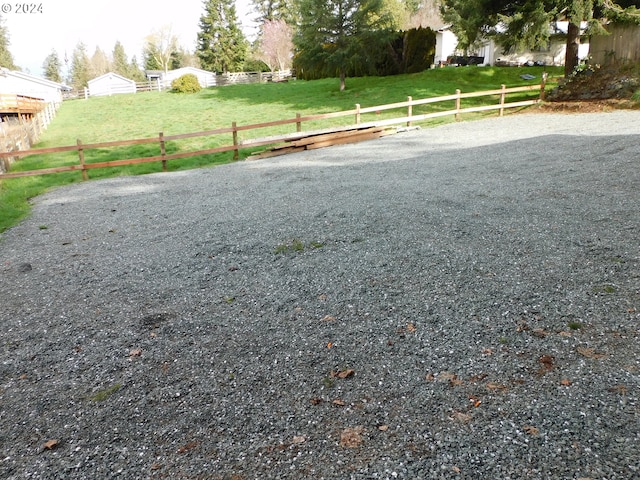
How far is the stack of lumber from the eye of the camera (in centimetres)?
1364

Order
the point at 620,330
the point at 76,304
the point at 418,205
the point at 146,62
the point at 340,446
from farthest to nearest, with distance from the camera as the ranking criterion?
the point at 146,62, the point at 418,205, the point at 76,304, the point at 620,330, the point at 340,446

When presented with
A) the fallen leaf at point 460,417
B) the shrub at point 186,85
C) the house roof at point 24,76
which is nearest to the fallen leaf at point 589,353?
the fallen leaf at point 460,417

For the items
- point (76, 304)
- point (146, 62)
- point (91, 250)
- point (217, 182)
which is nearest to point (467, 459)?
point (76, 304)

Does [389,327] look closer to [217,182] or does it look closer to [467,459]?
[467,459]

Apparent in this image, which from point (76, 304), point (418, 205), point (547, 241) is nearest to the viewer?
point (76, 304)

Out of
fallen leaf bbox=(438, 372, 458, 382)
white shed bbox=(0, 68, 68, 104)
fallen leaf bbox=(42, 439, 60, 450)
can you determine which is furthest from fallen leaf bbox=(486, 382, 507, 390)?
white shed bbox=(0, 68, 68, 104)

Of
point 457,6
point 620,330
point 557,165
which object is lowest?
point 620,330

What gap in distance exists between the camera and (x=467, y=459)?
2.42 m

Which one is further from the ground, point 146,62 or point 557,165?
point 146,62

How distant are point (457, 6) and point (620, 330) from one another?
57.9 feet

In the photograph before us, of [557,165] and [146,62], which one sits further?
[146,62]

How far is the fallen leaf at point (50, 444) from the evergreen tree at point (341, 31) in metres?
26.2

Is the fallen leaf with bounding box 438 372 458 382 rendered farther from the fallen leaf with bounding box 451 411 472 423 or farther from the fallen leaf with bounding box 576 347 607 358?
the fallen leaf with bounding box 576 347 607 358

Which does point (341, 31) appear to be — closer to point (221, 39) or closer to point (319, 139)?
point (319, 139)
